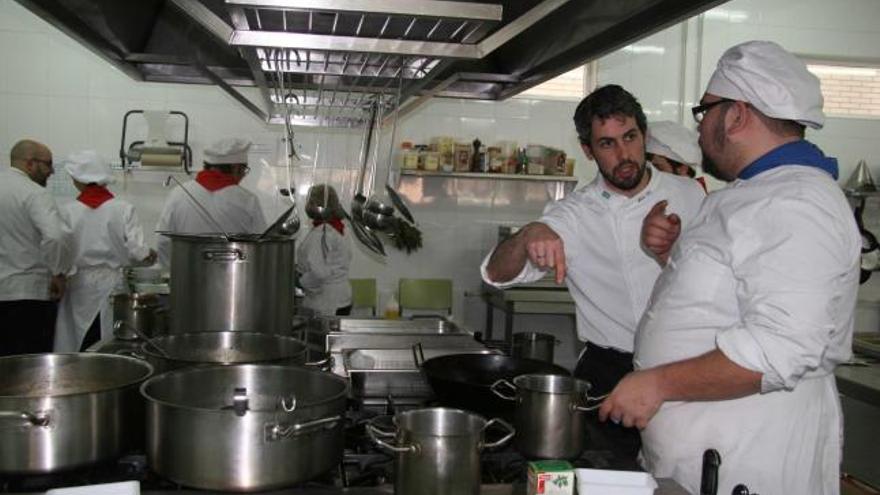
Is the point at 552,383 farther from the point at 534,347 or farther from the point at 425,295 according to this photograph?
the point at 425,295

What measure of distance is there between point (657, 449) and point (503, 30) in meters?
0.82

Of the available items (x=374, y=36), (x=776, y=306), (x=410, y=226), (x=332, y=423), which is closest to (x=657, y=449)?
(x=776, y=306)

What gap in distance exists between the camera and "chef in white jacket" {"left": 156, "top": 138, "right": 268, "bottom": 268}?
3.49 metres

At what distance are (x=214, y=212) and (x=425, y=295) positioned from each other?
1.65 meters

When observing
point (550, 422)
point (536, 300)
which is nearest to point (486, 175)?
point (536, 300)

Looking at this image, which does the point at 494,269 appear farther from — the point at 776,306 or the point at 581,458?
the point at 776,306

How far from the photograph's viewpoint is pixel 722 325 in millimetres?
1255

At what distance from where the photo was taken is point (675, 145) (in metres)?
2.56

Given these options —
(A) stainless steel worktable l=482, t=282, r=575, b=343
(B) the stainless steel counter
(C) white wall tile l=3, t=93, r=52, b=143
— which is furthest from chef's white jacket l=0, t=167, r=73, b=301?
(B) the stainless steel counter

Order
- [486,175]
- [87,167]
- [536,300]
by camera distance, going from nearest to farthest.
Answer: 1. [87,167]
2. [536,300]
3. [486,175]

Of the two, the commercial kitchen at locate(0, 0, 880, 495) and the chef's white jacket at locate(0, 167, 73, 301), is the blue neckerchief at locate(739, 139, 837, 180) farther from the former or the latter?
the chef's white jacket at locate(0, 167, 73, 301)

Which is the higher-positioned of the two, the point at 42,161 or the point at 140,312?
the point at 42,161

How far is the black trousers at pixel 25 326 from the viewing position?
11.6 feet

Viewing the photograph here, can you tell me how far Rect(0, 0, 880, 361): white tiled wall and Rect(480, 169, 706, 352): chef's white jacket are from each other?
2.78 meters
